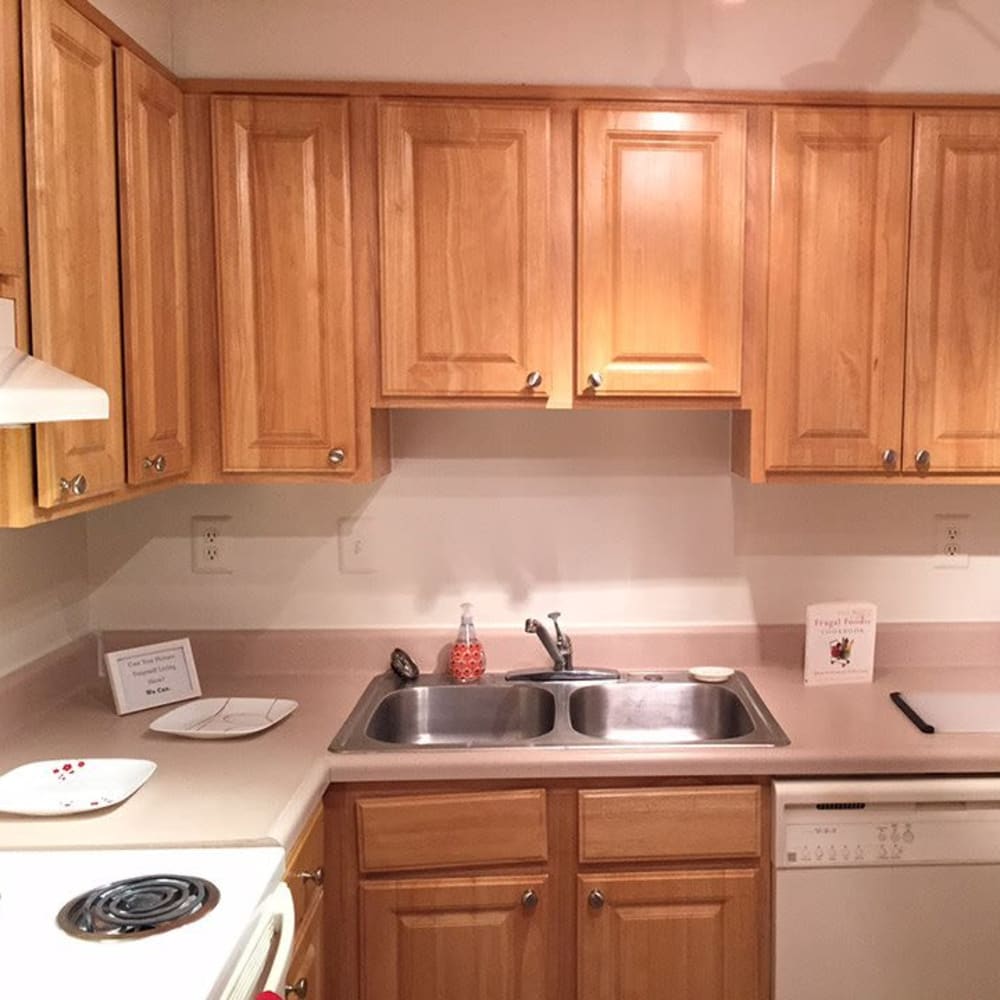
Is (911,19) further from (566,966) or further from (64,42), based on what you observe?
(566,966)

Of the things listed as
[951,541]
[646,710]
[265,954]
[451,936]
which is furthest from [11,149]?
[951,541]

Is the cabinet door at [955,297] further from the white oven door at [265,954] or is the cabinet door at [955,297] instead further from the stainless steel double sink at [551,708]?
the white oven door at [265,954]

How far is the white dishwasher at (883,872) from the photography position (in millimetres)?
2039

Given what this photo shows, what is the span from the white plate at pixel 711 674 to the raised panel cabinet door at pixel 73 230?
1386mm

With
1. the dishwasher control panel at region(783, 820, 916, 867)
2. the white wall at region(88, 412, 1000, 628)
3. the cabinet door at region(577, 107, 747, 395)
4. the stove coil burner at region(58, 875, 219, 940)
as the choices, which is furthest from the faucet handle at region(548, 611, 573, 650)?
the stove coil burner at region(58, 875, 219, 940)

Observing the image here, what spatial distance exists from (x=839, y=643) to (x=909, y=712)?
0.27 meters

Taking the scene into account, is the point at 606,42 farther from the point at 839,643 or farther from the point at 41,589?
the point at 41,589

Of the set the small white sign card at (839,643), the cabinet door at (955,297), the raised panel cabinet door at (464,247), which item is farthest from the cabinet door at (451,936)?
the cabinet door at (955,297)

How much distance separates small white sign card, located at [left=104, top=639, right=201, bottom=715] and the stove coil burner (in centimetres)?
90

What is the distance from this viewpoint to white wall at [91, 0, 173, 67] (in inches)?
76.9

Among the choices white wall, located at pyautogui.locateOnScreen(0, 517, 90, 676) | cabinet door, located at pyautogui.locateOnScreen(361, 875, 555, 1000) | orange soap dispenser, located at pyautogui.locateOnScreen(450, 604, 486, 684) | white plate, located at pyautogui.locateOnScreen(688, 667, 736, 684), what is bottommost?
cabinet door, located at pyautogui.locateOnScreen(361, 875, 555, 1000)

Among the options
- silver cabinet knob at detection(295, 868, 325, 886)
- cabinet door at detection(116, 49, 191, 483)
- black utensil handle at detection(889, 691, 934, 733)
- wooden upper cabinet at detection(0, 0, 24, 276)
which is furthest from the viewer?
black utensil handle at detection(889, 691, 934, 733)

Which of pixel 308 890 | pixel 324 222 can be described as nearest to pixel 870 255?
pixel 324 222

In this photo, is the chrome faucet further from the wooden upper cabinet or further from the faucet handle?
the wooden upper cabinet
